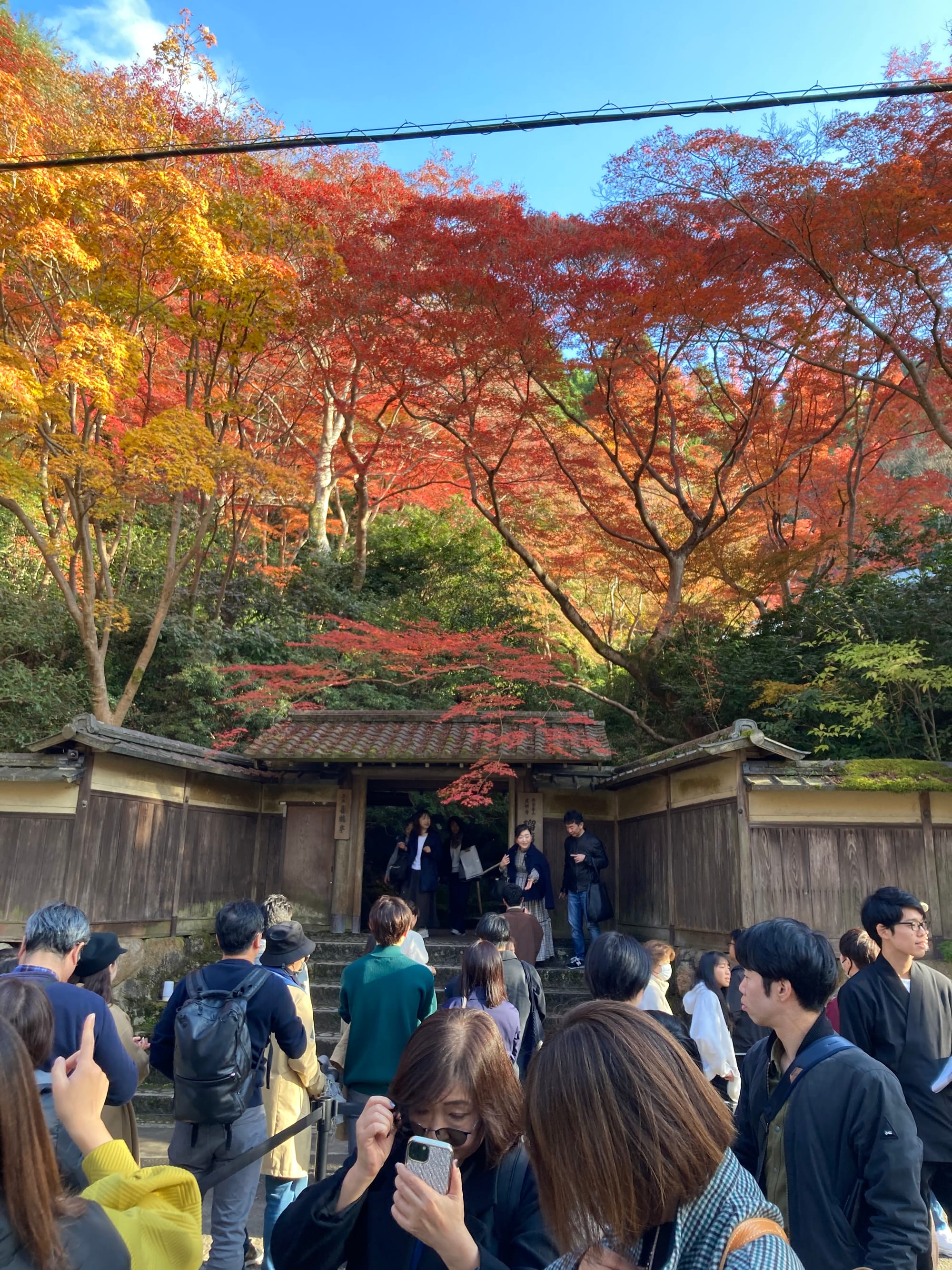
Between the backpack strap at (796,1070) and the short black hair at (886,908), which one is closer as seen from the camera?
the backpack strap at (796,1070)

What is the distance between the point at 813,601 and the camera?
12.5 m

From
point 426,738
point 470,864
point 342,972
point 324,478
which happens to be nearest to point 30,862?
point 342,972

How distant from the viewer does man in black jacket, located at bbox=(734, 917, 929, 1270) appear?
2.03 m

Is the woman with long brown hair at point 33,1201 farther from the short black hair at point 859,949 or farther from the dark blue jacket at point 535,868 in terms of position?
the dark blue jacket at point 535,868

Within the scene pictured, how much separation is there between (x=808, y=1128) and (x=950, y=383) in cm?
1421

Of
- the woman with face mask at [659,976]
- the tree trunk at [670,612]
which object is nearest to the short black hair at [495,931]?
the woman with face mask at [659,976]

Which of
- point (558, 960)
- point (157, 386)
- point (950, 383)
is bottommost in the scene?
point (558, 960)

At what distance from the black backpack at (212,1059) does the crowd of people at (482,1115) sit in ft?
0.03

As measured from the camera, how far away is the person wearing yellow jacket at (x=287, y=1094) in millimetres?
4102

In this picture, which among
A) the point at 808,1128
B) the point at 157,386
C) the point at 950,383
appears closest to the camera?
the point at 808,1128

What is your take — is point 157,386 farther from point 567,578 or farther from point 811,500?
point 811,500

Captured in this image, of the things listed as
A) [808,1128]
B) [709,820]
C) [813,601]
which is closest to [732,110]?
[808,1128]

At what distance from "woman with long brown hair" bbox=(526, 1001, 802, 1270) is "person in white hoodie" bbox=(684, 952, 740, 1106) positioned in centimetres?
348

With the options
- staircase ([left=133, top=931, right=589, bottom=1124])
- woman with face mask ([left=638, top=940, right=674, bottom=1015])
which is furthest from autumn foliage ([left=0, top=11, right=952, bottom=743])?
woman with face mask ([left=638, top=940, right=674, bottom=1015])
